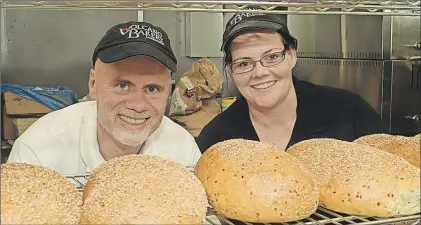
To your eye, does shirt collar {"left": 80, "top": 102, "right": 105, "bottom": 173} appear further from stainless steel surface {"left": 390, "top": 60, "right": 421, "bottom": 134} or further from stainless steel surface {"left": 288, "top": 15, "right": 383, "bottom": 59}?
stainless steel surface {"left": 390, "top": 60, "right": 421, "bottom": 134}

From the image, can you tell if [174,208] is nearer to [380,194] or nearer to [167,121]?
[380,194]

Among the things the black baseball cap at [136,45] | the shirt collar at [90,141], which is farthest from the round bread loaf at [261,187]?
the shirt collar at [90,141]

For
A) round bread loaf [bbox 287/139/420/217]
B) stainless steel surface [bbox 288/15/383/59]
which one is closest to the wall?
stainless steel surface [bbox 288/15/383/59]

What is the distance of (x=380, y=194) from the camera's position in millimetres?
867

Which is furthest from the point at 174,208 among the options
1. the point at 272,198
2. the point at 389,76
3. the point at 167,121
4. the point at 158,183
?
the point at 389,76

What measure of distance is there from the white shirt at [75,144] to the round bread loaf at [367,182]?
0.57 m

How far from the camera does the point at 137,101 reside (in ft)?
4.75

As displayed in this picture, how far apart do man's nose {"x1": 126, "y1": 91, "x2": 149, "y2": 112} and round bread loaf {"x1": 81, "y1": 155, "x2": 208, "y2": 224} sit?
22.6 inches

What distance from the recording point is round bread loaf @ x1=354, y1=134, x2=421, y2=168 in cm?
101

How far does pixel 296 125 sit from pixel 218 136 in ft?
0.93

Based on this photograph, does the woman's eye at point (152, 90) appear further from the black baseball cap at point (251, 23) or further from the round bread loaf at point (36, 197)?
the round bread loaf at point (36, 197)

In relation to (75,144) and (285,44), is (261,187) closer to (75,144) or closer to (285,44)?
(75,144)

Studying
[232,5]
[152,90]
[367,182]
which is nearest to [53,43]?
[152,90]

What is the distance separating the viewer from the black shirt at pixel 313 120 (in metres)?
1.71
